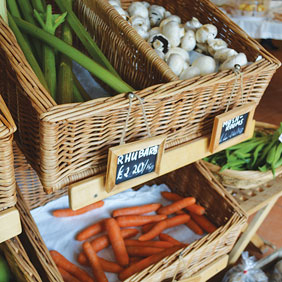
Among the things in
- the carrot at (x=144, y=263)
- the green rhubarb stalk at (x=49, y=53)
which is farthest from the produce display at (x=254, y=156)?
the green rhubarb stalk at (x=49, y=53)

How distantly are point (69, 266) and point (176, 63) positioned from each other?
67 cm

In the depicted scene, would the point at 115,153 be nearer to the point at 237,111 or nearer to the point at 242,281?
the point at 237,111

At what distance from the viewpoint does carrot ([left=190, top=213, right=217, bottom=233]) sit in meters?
1.17

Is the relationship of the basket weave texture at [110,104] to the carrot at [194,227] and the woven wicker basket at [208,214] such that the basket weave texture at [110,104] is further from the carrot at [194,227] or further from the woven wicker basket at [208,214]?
the carrot at [194,227]

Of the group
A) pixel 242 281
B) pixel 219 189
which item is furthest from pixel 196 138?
pixel 242 281

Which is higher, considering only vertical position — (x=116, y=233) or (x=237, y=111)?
(x=237, y=111)

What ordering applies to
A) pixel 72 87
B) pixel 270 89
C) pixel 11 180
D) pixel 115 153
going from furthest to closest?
pixel 270 89, pixel 72 87, pixel 115 153, pixel 11 180

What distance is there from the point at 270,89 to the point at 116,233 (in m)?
3.02

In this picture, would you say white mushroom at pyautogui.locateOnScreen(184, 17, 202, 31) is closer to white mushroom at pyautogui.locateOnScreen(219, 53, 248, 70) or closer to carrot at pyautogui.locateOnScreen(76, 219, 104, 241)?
white mushroom at pyautogui.locateOnScreen(219, 53, 248, 70)

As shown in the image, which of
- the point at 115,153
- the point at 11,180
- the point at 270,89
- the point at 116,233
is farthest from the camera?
the point at 270,89

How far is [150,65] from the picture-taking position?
899 mm

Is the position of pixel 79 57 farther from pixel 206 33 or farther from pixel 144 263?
pixel 144 263

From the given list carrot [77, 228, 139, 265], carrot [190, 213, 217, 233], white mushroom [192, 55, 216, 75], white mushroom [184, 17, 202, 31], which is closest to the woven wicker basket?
carrot [190, 213, 217, 233]

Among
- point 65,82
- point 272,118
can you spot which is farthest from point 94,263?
point 272,118
